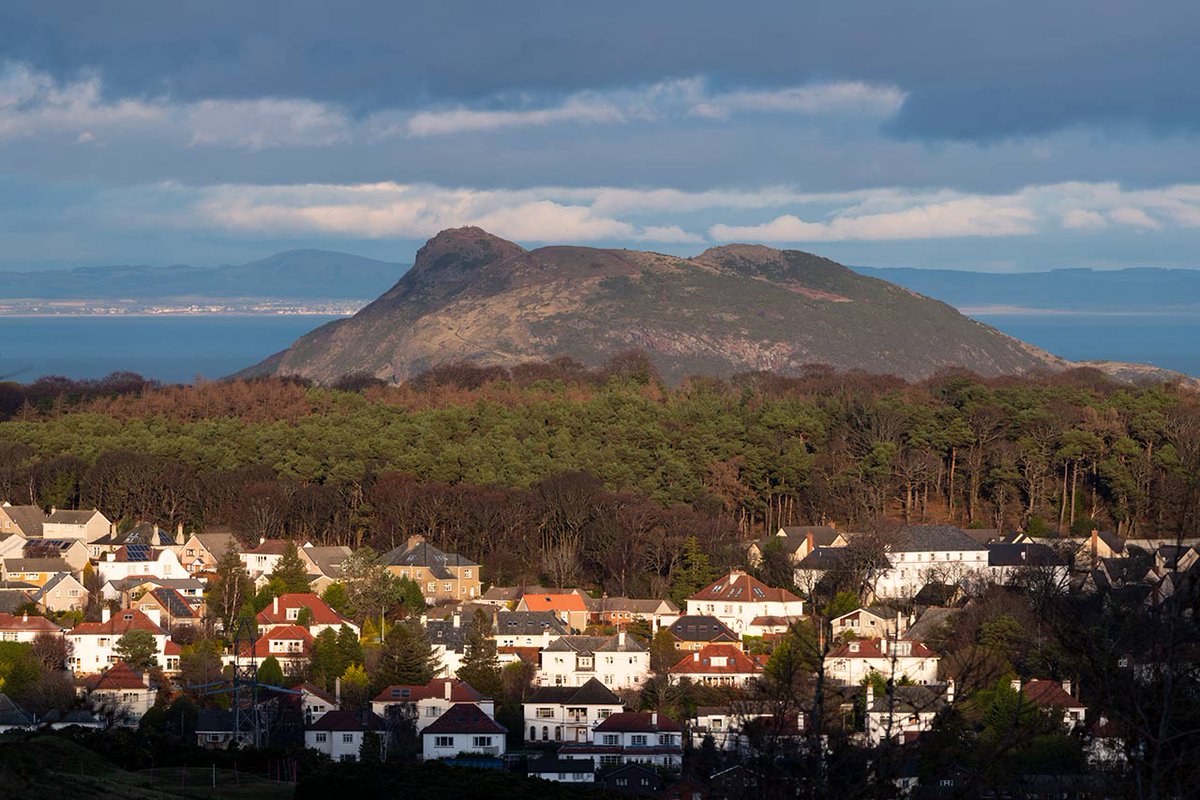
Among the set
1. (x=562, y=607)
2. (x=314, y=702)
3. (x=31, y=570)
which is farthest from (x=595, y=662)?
(x=31, y=570)

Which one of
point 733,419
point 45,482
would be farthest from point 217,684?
point 733,419

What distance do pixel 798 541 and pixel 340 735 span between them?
23646 mm

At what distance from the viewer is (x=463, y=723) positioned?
138 feet

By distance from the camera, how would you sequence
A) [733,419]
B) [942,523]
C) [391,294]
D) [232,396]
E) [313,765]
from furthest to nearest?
[391,294], [232,396], [733,419], [942,523], [313,765]

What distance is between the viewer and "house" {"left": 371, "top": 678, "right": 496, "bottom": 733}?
44.1 metres

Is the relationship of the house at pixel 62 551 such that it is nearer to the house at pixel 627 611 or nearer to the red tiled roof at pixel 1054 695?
the house at pixel 627 611

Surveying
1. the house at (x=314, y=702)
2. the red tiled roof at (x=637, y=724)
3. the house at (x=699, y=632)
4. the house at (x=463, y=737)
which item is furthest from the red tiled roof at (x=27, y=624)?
the red tiled roof at (x=637, y=724)

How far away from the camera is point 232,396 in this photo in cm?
8450

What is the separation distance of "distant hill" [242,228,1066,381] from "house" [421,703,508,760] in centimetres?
8548

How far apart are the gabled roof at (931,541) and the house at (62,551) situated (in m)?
26.6

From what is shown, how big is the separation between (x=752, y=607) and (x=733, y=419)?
20727mm

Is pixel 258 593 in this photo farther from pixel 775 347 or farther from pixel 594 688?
pixel 775 347

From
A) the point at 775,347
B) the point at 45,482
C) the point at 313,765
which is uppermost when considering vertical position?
the point at 775,347

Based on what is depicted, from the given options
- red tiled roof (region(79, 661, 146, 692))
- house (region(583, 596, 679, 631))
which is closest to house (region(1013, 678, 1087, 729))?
house (region(583, 596, 679, 631))
